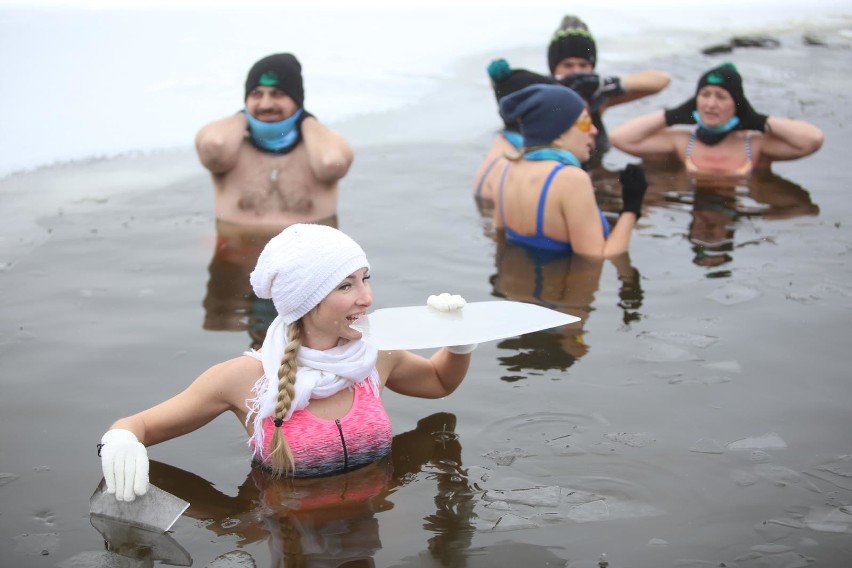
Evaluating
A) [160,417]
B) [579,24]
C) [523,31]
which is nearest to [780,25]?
[523,31]

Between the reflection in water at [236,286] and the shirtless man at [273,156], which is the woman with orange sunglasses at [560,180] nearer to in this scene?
the shirtless man at [273,156]

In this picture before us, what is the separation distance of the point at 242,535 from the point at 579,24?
270 inches

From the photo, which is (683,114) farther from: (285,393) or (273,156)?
(285,393)

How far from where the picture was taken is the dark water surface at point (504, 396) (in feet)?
12.0

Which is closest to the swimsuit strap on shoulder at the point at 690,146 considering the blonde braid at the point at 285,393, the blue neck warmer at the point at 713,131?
the blue neck warmer at the point at 713,131

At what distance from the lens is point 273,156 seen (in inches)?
282

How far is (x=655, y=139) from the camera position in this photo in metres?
9.41

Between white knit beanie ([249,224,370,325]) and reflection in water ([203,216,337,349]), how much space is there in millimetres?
1678

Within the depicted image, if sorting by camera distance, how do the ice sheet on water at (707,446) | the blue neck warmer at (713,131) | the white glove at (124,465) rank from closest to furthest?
the white glove at (124,465) < the ice sheet on water at (707,446) < the blue neck warmer at (713,131)

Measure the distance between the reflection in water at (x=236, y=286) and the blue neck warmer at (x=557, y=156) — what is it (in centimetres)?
153

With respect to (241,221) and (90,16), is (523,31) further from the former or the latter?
(241,221)

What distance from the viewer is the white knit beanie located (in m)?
3.69

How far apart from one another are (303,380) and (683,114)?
6.20m

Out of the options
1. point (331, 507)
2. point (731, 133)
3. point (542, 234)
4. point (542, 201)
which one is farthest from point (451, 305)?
point (731, 133)
